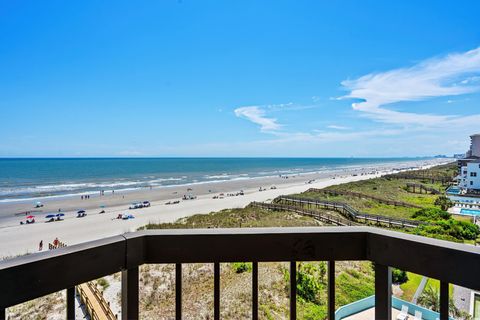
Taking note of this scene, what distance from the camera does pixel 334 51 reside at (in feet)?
24.8

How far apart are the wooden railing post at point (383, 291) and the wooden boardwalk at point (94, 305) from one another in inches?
162

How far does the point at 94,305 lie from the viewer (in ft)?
14.3

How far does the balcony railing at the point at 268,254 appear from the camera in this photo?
0.84 meters

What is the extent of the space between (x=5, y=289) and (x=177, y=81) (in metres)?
17.1

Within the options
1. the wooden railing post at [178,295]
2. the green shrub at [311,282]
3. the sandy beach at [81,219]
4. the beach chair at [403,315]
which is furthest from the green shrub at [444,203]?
the wooden railing post at [178,295]

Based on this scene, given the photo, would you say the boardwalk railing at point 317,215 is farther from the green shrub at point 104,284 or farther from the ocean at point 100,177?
the ocean at point 100,177

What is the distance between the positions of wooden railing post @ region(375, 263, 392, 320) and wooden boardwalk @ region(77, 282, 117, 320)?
4124 millimetres

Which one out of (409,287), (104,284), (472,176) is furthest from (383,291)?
(472,176)

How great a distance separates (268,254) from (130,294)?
0.51 metres

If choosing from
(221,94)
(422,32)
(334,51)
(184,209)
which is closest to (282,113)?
(221,94)

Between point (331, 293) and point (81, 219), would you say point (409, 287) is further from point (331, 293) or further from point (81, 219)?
point (81, 219)

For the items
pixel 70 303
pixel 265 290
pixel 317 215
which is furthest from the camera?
pixel 317 215

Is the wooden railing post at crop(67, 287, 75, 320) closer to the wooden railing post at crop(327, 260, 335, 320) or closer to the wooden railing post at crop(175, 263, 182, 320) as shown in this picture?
the wooden railing post at crop(175, 263, 182, 320)

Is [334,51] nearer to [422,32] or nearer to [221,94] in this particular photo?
[422,32]
